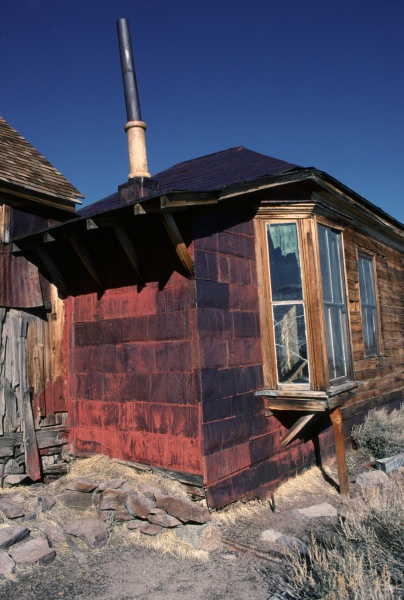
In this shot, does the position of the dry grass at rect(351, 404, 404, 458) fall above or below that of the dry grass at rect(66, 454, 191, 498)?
below

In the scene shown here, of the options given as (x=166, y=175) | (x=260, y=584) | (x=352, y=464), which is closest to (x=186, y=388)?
(x=260, y=584)

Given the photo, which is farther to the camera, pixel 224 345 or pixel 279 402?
pixel 279 402

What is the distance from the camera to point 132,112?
7.05 meters

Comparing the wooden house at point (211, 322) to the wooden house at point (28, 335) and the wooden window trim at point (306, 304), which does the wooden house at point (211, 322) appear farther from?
the wooden house at point (28, 335)

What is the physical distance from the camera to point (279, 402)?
6684 mm

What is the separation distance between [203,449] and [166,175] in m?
5.10

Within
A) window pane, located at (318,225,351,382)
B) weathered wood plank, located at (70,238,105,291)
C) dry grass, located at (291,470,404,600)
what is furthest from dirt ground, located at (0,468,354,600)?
weathered wood plank, located at (70,238,105,291)

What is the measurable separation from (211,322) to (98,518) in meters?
2.52

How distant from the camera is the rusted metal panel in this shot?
6.70m

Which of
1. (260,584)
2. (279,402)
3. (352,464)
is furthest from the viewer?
(352,464)

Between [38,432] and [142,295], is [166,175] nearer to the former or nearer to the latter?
[142,295]

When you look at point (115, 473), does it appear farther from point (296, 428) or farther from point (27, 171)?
point (27, 171)

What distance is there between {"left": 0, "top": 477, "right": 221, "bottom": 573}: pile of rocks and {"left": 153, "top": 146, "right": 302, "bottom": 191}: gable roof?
340cm

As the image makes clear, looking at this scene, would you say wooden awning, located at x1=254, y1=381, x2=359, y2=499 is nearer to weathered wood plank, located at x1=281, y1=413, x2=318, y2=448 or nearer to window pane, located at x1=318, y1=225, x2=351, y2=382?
weathered wood plank, located at x1=281, y1=413, x2=318, y2=448
